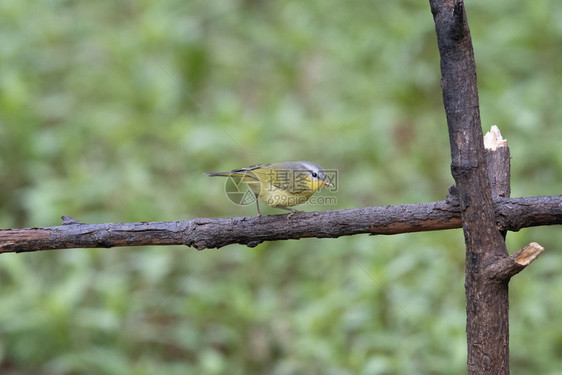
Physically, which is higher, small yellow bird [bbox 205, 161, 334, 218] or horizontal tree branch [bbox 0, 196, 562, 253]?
small yellow bird [bbox 205, 161, 334, 218]

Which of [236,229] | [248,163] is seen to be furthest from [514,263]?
[248,163]

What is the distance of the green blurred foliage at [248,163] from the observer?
17.0 feet

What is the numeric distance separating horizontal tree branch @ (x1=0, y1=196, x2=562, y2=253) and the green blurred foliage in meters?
1.88

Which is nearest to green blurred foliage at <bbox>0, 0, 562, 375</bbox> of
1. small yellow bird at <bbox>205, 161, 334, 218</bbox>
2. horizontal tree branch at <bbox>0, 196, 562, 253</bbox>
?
small yellow bird at <bbox>205, 161, 334, 218</bbox>

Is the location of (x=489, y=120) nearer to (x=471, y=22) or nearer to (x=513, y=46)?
(x=513, y=46)

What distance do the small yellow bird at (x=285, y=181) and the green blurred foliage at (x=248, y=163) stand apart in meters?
1.71

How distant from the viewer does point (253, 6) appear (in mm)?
10789

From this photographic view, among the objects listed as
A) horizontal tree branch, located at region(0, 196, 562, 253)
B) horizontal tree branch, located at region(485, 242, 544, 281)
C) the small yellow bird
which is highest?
the small yellow bird

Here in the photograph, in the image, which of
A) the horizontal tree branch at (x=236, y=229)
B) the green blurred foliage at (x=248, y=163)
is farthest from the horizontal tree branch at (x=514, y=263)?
the green blurred foliage at (x=248, y=163)

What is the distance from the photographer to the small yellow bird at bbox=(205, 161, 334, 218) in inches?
148

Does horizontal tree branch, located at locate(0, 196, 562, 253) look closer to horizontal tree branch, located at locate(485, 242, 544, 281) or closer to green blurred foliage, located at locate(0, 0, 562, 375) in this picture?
horizontal tree branch, located at locate(485, 242, 544, 281)

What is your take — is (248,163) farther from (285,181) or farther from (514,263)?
(514,263)

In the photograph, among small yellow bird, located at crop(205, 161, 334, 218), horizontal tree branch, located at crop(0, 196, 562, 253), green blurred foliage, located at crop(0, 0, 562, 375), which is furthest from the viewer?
green blurred foliage, located at crop(0, 0, 562, 375)

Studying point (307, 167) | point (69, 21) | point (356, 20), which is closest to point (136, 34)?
point (69, 21)
